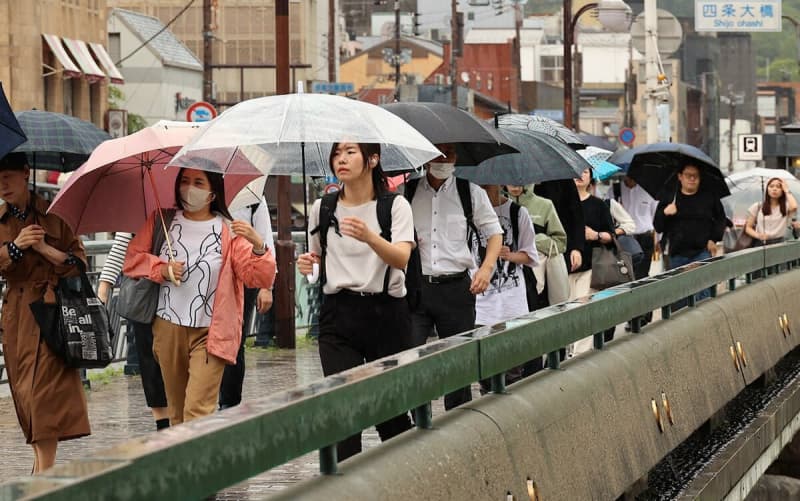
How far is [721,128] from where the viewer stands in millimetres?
171250

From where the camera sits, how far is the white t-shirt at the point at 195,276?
887 centimetres

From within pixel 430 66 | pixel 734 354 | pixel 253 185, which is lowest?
pixel 734 354

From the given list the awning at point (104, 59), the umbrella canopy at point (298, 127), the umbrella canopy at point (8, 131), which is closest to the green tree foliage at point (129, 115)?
the awning at point (104, 59)

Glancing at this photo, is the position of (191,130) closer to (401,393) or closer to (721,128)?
(401,393)

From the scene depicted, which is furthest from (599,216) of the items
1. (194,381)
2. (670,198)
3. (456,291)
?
(194,381)

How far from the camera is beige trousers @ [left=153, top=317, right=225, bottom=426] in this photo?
28.8 feet

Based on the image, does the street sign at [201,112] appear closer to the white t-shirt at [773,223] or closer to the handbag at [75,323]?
the white t-shirt at [773,223]

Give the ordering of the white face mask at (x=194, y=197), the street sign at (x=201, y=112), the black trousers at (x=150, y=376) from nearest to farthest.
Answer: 1. the white face mask at (x=194, y=197)
2. the black trousers at (x=150, y=376)
3. the street sign at (x=201, y=112)

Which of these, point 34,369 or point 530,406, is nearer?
point 530,406

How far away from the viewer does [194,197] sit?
8.90 metres

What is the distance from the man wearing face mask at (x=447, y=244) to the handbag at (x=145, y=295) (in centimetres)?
155

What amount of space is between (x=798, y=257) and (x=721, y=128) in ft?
521

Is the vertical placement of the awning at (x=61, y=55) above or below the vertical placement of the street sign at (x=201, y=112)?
above

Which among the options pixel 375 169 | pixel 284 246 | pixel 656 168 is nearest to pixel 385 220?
pixel 375 169
